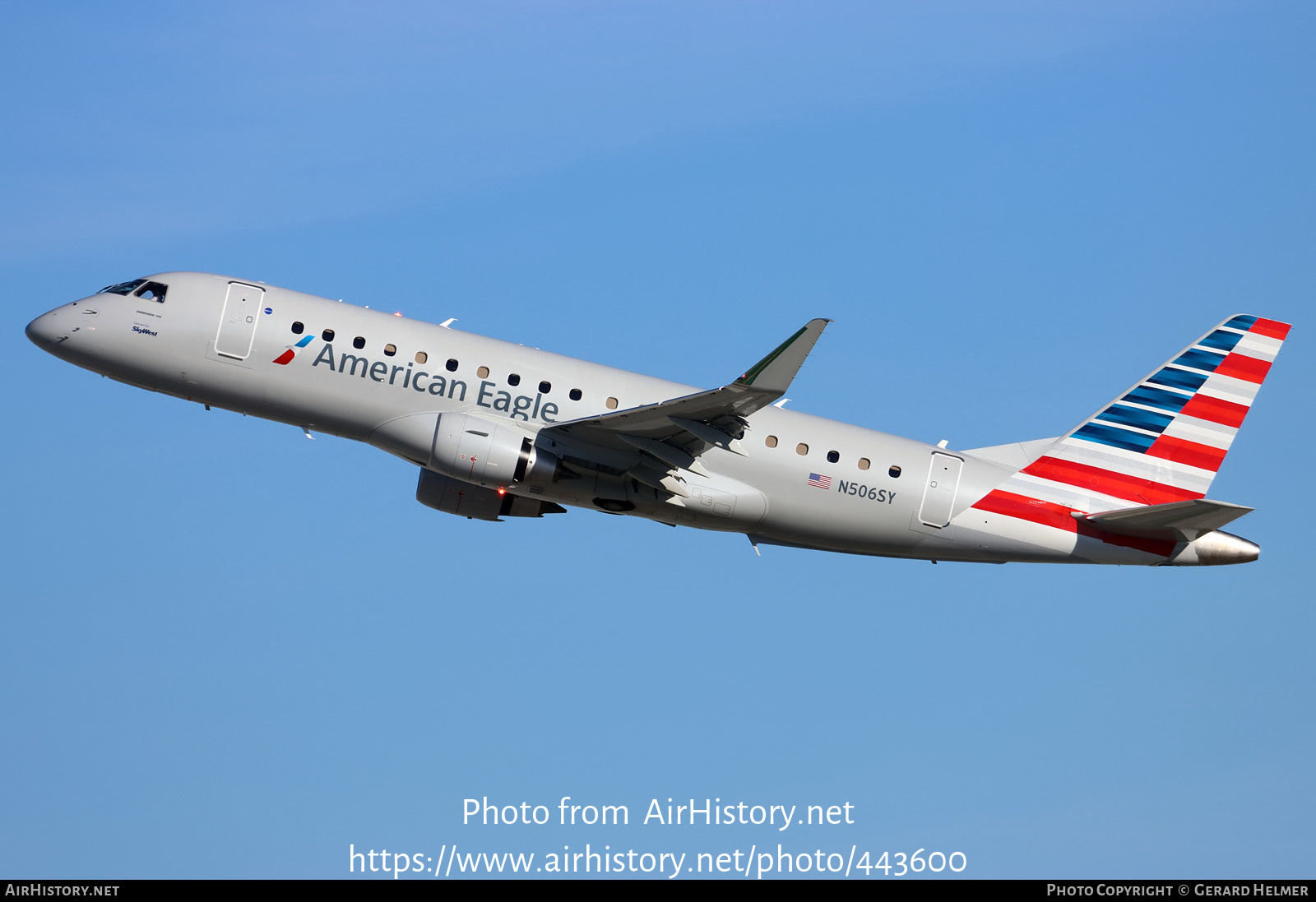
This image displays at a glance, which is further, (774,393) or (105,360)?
(105,360)

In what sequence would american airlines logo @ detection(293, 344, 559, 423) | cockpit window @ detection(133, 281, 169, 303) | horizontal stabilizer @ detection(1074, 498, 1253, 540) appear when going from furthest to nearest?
cockpit window @ detection(133, 281, 169, 303) → american airlines logo @ detection(293, 344, 559, 423) → horizontal stabilizer @ detection(1074, 498, 1253, 540)

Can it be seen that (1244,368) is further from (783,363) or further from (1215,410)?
(783,363)

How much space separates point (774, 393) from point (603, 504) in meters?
6.41

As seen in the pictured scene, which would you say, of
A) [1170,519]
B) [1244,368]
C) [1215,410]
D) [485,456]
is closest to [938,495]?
[1170,519]

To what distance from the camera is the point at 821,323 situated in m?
32.5

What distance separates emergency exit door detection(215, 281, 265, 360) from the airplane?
48 millimetres

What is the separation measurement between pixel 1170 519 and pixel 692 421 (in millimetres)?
13262

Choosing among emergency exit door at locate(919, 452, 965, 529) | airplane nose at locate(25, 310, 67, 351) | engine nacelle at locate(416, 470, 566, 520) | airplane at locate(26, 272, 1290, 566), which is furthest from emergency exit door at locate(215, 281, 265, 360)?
emergency exit door at locate(919, 452, 965, 529)

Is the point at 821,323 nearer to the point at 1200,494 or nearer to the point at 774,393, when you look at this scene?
the point at 774,393

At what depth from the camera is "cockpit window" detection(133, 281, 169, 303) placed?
126 ft

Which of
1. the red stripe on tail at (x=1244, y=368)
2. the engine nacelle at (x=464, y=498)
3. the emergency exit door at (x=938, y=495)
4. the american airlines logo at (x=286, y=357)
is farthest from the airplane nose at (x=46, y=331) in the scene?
the red stripe on tail at (x=1244, y=368)

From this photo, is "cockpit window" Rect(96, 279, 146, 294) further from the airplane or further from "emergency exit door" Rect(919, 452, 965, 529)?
"emergency exit door" Rect(919, 452, 965, 529)
